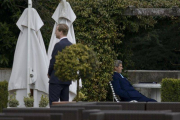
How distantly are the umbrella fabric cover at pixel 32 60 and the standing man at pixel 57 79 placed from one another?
4.80 ft

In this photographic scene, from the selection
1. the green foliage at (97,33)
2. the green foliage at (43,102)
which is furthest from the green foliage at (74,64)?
the green foliage at (97,33)

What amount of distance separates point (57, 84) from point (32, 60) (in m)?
1.74

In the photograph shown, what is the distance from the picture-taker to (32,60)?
8.59m

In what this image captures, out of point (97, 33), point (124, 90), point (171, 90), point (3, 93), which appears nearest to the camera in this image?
point (3, 93)

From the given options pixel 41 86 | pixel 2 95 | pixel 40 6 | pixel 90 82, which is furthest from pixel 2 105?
pixel 40 6

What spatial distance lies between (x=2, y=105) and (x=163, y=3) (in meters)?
4.74

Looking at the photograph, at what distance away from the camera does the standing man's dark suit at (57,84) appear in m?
6.88

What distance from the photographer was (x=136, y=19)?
1185cm

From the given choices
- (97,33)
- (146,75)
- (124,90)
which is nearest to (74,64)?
(124,90)

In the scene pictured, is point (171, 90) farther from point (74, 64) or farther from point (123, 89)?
point (74, 64)

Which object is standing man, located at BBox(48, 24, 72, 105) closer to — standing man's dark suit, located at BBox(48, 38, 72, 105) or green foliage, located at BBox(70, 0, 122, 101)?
standing man's dark suit, located at BBox(48, 38, 72, 105)

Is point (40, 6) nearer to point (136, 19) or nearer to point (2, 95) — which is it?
point (136, 19)

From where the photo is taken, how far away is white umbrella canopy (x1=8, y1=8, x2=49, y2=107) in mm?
8508

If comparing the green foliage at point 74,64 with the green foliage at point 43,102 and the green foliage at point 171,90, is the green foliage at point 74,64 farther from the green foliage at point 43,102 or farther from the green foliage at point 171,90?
the green foliage at point 171,90
